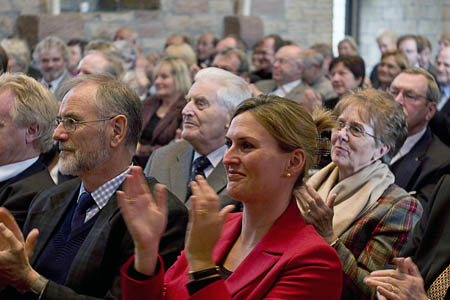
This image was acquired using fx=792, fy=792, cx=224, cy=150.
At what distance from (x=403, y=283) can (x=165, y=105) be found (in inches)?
168

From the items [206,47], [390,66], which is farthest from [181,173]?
[206,47]

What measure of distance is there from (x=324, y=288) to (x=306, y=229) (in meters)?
0.22

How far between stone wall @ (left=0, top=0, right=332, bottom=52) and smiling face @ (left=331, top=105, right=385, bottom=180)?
26.8 ft

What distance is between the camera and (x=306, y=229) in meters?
2.51

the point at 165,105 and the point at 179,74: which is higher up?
the point at 179,74

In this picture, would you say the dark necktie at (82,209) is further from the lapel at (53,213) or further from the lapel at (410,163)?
the lapel at (410,163)

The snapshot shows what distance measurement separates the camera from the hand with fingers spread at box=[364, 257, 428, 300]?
8.21 ft

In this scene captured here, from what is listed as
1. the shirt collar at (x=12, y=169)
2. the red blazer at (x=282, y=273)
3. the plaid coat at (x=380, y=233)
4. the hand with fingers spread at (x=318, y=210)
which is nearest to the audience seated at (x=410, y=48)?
the plaid coat at (x=380, y=233)

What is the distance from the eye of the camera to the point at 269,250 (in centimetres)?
246

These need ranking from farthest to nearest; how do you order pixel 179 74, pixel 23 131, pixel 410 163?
pixel 179 74
pixel 410 163
pixel 23 131

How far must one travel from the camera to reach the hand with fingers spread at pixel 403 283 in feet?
8.21

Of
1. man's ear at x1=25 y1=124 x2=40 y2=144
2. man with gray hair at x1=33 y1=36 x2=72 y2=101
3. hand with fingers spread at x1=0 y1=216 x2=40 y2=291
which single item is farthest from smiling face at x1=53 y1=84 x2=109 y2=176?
man with gray hair at x1=33 y1=36 x2=72 y2=101

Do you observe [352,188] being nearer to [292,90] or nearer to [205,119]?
[205,119]

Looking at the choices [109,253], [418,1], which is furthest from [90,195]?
[418,1]
